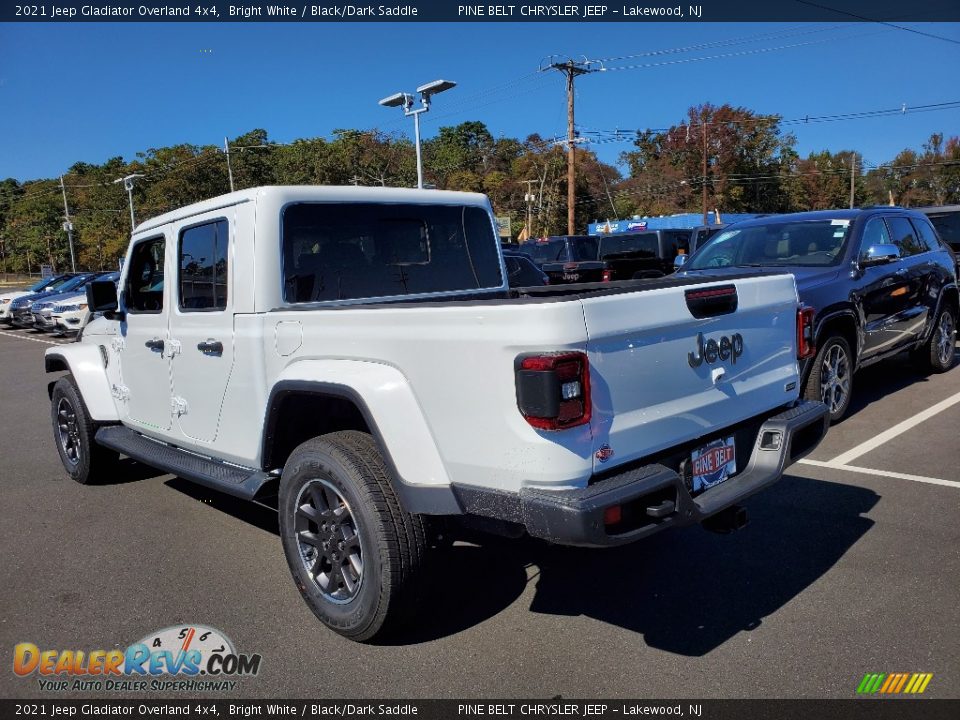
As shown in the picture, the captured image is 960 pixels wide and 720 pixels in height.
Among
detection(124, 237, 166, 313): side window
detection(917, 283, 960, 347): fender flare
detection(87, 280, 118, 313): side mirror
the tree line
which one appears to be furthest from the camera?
the tree line

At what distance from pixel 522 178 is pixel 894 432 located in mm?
65336

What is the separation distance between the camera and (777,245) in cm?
745

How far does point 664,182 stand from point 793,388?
236 feet

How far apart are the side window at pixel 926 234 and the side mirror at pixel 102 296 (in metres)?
8.04

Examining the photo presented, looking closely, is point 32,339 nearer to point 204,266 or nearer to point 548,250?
point 548,250

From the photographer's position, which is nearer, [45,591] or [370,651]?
[370,651]

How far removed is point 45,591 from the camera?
12.9 feet

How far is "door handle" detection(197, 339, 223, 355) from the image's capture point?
391 cm

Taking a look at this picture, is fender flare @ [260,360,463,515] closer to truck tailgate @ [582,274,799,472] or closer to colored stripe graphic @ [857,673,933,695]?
truck tailgate @ [582,274,799,472]

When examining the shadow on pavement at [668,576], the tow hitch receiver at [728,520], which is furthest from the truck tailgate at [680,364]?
the shadow on pavement at [668,576]

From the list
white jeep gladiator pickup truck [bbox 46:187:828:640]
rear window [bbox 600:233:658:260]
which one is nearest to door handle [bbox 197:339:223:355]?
white jeep gladiator pickup truck [bbox 46:187:828:640]

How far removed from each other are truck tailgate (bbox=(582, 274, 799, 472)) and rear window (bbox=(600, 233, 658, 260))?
1578cm
